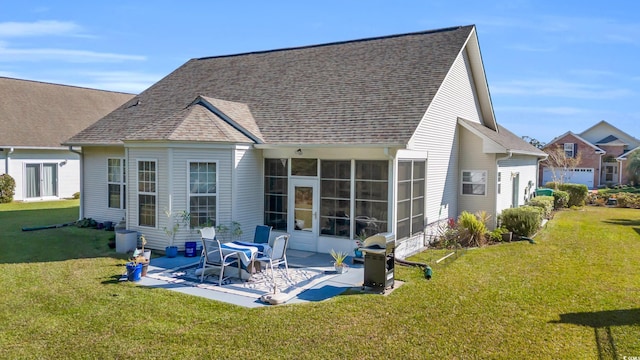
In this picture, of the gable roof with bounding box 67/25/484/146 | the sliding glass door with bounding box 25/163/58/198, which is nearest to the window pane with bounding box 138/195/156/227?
the gable roof with bounding box 67/25/484/146

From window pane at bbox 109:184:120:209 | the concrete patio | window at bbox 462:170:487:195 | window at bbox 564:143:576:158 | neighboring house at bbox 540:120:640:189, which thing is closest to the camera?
the concrete patio

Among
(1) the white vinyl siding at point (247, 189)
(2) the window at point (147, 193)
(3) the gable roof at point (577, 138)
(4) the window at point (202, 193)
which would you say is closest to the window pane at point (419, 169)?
(1) the white vinyl siding at point (247, 189)

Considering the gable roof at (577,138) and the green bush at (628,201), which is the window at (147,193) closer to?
the green bush at (628,201)

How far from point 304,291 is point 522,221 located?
381 inches

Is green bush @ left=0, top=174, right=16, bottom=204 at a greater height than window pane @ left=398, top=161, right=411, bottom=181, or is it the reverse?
window pane @ left=398, top=161, right=411, bottom=181

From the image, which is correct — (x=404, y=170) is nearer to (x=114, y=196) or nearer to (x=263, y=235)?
(x=263, y=235)

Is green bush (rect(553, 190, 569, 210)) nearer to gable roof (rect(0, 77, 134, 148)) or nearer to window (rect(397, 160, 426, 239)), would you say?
window (rect(397, 160, 426, 239))

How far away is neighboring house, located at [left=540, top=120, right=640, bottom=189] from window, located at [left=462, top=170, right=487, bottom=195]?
3160 centimetres

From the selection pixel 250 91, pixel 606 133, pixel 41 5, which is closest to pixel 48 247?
pixel 41 5

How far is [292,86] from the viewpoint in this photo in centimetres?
1644

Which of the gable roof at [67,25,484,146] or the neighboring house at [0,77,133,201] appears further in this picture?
the neighboring house at [0,77,133,201]

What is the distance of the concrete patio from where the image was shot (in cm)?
882

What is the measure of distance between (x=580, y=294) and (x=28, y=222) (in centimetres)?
1825

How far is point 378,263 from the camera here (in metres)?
9.25
